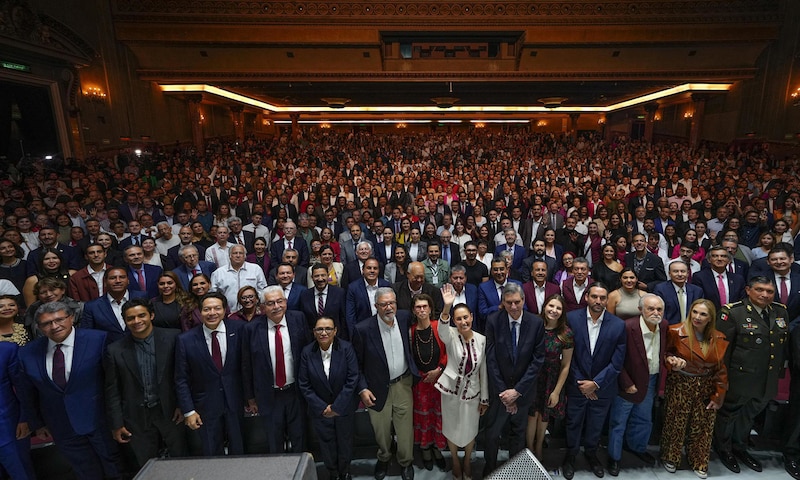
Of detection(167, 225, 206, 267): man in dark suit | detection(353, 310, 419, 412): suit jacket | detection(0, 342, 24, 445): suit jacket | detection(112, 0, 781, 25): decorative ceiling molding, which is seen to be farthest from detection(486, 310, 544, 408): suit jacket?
detection(112, 0, 781, 25): decorative ceiling molding

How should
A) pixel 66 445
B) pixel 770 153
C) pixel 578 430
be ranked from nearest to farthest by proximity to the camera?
pixel 66 445 < pixel 578 430 < pixel 770 153

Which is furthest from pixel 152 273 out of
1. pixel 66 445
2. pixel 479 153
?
pixel 479 153

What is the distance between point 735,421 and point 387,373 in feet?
9.25

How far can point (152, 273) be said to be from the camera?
13.8ft

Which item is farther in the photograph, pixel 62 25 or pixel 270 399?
pixel 62 25

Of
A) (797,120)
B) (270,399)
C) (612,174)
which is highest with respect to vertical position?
(797,120)

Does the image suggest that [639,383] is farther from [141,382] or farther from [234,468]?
[141,382]

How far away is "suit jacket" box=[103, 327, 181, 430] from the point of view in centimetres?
269

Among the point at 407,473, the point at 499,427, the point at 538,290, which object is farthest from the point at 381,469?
the point at 538,290

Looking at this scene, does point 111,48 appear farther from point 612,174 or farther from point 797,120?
point 797,120

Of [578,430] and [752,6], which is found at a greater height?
[752,6]

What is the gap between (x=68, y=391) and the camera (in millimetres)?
2621

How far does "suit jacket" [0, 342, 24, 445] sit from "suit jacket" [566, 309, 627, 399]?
3843 millimetres

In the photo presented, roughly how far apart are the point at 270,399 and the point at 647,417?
2.88 meters
